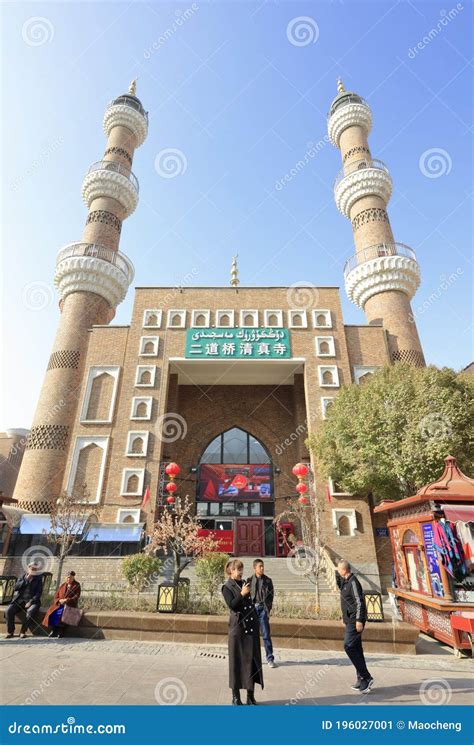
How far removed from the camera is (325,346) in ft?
68.4

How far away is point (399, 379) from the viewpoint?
15.6 metres

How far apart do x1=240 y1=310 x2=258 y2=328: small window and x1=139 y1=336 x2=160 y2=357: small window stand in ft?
14.7

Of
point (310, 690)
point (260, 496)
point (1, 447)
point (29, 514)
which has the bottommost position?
point (310, 690)

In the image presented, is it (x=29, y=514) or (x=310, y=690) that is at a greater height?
(x=29, y=514)

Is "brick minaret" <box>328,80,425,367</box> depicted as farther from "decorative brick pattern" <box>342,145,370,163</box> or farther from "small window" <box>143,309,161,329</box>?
"small window" <box>143,309,161,329</box>

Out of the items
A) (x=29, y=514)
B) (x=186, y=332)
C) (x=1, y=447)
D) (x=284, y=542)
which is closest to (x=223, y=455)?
(x=284, y=542)

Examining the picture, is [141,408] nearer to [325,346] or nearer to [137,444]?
[137,444]

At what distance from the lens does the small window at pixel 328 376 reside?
64.6 feet

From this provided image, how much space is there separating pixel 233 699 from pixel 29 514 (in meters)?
15.6

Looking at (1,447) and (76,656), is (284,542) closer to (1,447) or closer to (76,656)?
(76,656)

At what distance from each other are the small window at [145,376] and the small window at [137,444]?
2390mm
